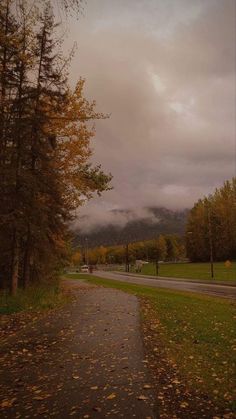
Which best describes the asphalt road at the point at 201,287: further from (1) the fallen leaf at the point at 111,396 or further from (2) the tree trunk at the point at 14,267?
(1) the fallen leaf at the point at 111,396

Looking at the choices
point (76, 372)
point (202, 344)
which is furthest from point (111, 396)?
point (202, 344)

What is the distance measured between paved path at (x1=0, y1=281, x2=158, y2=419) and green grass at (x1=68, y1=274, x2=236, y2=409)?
774mm

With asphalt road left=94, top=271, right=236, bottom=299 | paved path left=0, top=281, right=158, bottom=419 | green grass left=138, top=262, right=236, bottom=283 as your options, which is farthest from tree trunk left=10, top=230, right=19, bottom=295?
green grass left=138, top=262, right=236, bottom=283

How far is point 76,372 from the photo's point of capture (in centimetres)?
802

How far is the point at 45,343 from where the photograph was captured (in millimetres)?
10680

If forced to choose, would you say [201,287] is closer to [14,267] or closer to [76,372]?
[14,267]

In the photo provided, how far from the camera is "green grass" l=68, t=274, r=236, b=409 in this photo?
7074 mm

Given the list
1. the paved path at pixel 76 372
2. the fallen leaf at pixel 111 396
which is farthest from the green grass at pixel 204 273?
the fallen leaf at pixel 111 396

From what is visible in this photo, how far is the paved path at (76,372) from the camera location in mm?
6219

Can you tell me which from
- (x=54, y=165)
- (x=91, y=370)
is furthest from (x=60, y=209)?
(x=91, y=370)

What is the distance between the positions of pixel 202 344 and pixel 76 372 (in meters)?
3.44

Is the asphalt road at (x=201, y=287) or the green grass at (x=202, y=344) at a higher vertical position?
the green grass at (x=202, y=344)

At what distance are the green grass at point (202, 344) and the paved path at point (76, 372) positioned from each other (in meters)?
0.77

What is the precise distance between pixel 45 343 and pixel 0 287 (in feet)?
37.2
